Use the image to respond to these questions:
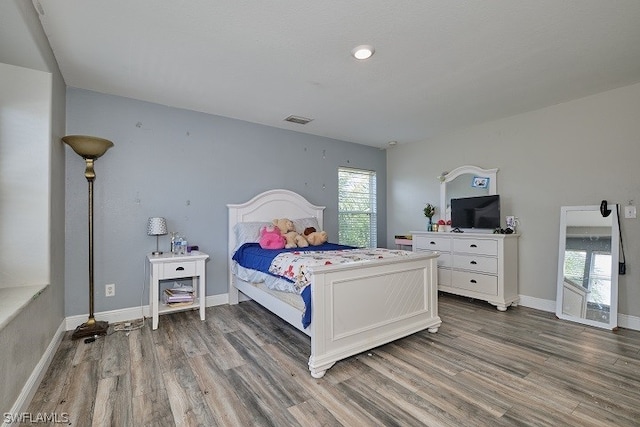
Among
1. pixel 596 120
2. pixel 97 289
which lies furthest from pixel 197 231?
pixel 596 120

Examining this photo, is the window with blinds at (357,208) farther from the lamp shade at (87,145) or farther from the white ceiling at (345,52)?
the lamp shade at (87,145)

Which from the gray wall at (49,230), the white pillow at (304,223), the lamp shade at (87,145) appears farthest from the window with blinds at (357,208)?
the gray wall at (49,230)

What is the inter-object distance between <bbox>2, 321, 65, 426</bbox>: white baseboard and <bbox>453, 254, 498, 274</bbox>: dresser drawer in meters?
4.19

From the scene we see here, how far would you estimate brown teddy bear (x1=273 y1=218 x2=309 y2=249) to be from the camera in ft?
A: 11.7

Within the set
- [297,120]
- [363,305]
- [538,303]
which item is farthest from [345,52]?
[538,303]

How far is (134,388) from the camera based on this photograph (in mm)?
1909

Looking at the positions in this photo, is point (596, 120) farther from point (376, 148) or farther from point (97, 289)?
point (97, 289)

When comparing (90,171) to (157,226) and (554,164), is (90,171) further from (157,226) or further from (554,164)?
(554,164)

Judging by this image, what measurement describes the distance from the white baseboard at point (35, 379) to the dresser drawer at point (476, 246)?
420 centimetres

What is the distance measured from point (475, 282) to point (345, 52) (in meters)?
3.12

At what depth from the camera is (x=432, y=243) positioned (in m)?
4.24

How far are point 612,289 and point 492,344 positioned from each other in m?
1.51

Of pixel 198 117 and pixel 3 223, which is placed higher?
pixel 198 117

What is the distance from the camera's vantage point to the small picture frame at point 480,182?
4.05 m
